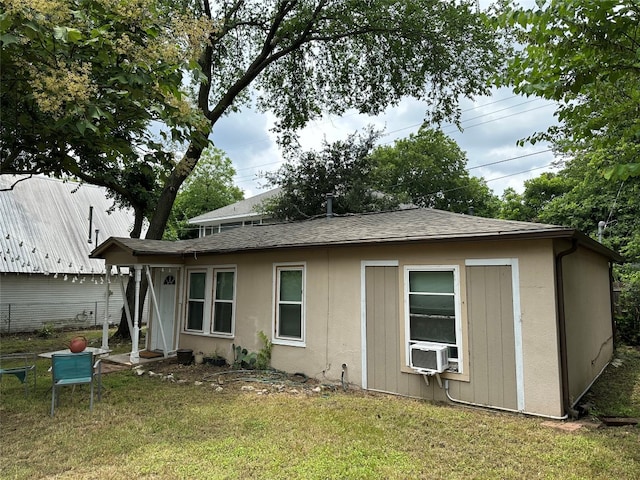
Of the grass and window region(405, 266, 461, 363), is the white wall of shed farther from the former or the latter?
window region(405, 266, 461, 363)

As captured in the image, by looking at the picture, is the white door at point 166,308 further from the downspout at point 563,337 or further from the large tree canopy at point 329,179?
the large tree canopy at point 329,179

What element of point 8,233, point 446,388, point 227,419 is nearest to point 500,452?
point 446,388

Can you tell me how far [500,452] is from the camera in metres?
3.98

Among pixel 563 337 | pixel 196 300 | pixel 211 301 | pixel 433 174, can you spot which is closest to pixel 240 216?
pixel 196 300

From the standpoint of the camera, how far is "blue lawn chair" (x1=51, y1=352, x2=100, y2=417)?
17.3 feet

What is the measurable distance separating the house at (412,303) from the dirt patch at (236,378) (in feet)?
0.96

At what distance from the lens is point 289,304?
770 cm

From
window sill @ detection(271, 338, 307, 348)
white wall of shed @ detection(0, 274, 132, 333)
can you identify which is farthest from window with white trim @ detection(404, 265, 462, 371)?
white wall of shed @ detection(0, 274, 132, 333)

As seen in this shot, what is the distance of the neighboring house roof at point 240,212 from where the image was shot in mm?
21133

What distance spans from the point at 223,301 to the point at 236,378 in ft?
6.63

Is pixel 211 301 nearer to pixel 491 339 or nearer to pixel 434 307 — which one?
pixel 434 307

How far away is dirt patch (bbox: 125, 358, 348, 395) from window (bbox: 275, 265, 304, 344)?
756mm

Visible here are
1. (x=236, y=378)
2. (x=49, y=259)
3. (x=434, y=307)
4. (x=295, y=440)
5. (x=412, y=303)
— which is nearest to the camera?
(x=295, y=440)

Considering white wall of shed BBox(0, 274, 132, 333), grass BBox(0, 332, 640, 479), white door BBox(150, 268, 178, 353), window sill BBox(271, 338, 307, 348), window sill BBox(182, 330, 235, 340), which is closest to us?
grass BBox(0, 332, 640, 479)
